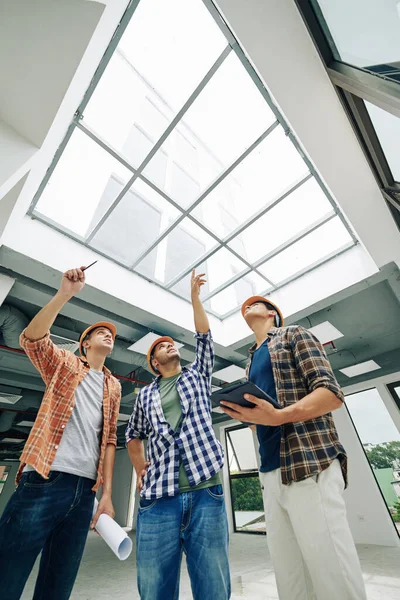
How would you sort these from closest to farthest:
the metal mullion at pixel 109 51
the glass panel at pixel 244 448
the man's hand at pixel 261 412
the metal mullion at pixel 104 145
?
the man's hand at pixel 261 412
the metal mullion at pixel 109 51
the metal mullion at pixel 104 145
the glass panel at pixel 244 448

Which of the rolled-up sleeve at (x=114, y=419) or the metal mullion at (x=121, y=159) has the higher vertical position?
the metal mullion at (x=121, y=159)

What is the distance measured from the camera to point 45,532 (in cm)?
99

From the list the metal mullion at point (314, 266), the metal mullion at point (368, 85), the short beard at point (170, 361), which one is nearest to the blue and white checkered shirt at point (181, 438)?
the short beard at point (170, 361)

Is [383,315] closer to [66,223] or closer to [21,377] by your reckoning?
[66,223]

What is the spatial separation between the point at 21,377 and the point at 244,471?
237 inches

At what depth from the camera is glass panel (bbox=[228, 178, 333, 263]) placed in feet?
10.1

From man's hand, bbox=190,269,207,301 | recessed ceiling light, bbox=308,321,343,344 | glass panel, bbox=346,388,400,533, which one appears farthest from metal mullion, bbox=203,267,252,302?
glass panel, bbox=346,388,400,533

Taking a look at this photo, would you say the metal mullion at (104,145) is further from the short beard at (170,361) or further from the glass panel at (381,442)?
the glass panel at (381,442)

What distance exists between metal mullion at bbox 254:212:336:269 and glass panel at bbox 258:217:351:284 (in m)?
0.08

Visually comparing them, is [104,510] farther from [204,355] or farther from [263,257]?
[263,257]

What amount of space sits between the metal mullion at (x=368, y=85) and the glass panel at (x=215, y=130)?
2.26 feet

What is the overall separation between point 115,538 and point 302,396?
2.67ft

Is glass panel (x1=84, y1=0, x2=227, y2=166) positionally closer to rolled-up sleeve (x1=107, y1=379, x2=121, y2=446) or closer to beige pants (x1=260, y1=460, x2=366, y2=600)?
rolled-up sleeve (x1=107, y1=379, x2=121, y2=446)

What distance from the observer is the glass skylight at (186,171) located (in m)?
2.17
